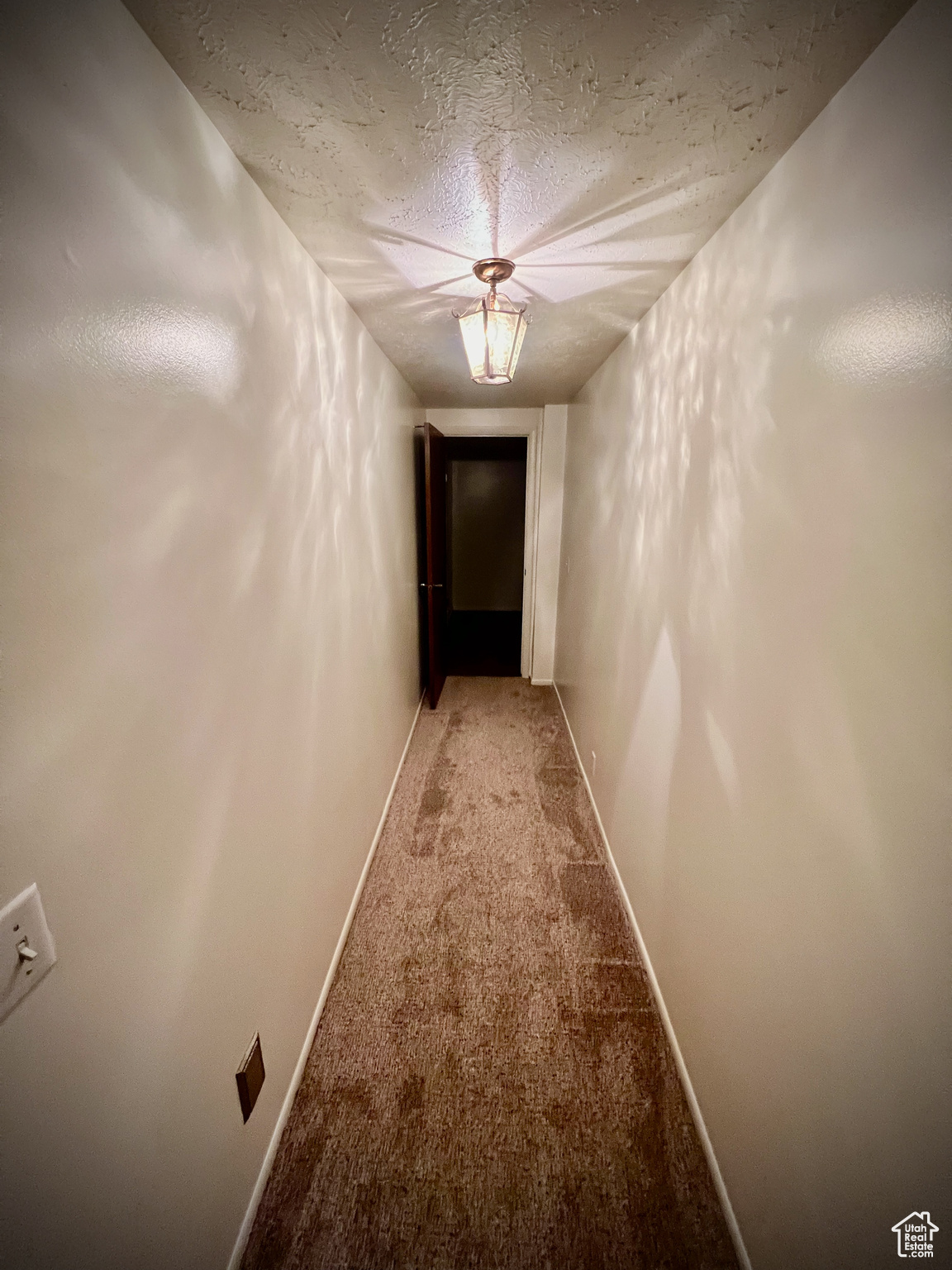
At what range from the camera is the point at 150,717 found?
74 cm

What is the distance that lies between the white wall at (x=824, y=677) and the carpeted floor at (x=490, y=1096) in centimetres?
19

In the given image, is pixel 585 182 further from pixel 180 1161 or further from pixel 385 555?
pixel 180 1161

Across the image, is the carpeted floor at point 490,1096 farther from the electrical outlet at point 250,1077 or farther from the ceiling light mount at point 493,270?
the ceiling light mount at point 493,270

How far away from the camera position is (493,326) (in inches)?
56.1

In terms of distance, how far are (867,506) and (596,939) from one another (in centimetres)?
173

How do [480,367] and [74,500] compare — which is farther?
[480,367]

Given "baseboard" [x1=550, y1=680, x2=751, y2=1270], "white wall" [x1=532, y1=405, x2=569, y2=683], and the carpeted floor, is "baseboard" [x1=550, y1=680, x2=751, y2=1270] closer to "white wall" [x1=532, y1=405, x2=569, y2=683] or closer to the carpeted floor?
the carpeted floor

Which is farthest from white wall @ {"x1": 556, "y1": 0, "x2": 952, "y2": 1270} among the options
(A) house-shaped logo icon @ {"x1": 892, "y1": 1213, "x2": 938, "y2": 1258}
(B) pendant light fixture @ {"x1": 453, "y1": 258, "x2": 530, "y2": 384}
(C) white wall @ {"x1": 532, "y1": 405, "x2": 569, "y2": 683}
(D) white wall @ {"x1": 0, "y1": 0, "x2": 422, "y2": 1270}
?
(C) white wall @ {"x1": 532, "y1": 405, "x2": 569, "y2": 683}

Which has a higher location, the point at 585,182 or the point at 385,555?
the point at 585,182

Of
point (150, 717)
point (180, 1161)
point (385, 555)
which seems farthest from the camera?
point (385, 555)

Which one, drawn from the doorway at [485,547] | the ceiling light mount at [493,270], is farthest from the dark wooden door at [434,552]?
the ceiling light mount at [493,270]

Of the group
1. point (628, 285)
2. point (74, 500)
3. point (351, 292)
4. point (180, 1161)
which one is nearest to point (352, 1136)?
point (180, 1161)

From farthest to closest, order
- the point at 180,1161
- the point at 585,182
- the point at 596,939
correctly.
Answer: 1. the point at 596,939
2. the point at 585,182
3. the point at 180,1161

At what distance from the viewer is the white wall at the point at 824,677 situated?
0.64 meters
